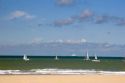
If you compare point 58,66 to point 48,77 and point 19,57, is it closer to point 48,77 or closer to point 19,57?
point 19,57

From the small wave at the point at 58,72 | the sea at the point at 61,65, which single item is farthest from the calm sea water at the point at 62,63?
the small wave at the point at 58,72

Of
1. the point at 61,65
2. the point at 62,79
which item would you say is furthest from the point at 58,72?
the point at 61,65

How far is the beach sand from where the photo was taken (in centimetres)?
759

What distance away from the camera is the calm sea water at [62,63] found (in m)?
8.73

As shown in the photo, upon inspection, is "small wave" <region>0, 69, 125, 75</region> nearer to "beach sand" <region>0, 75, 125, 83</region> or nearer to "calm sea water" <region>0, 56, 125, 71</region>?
"calm sea water" <region>0, 56, 125, 71</region>

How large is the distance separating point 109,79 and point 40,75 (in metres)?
1.28

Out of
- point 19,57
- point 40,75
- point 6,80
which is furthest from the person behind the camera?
point 19,57

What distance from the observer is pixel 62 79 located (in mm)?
7766

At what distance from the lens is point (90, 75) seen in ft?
27.4

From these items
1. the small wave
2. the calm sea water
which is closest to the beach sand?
the small wave

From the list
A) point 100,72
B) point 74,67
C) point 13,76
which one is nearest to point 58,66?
point 74,67

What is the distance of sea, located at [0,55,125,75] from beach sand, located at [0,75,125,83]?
0.37 meters

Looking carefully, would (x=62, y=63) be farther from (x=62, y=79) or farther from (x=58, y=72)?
(x=62, y=79)

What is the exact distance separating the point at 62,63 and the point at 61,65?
83 millimetres
